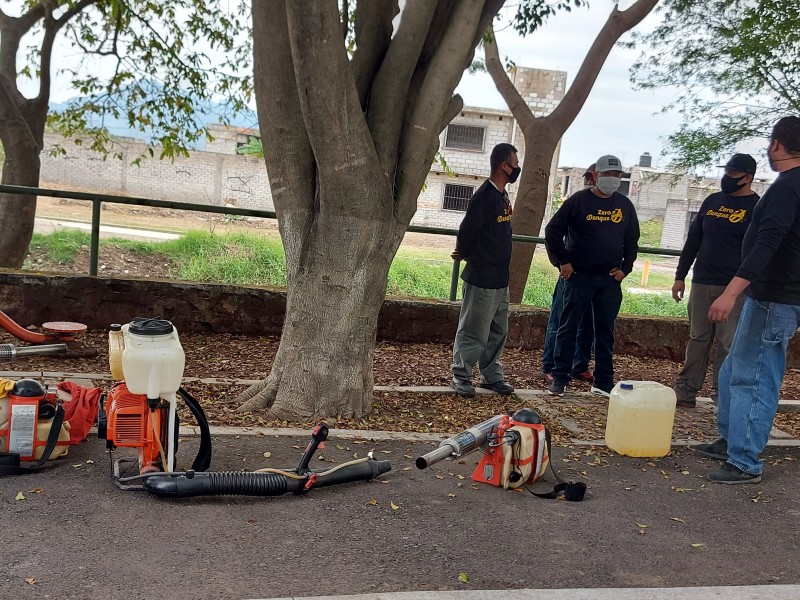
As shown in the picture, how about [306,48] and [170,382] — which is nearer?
[170,382]

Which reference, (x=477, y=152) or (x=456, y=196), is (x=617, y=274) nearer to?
(x=456, y=196)

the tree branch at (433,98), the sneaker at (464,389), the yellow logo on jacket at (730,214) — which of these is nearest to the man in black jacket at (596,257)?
the yellow logo on jacket at (730,214)

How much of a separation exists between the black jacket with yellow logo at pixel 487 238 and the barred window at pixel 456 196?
25.5 meters

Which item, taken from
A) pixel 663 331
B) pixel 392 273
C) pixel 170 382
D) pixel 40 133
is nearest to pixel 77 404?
pixel 170 382

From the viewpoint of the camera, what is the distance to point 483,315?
6.84 m

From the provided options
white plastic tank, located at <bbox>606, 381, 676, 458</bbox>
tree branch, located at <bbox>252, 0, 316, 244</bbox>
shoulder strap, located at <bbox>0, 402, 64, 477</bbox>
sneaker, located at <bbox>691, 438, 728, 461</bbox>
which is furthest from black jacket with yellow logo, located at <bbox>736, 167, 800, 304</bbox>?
shoulder strap, located at <bbox>0, 402, 64, 477</bbox>

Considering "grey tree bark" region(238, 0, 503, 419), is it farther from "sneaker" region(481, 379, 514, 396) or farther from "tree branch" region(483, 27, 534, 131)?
"tree branch" region(483, 27, 534, 131)

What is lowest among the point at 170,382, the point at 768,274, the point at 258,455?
the point at 258,455

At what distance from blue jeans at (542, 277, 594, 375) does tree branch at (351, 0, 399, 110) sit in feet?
9.97

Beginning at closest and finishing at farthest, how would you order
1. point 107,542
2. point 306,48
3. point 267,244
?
1. point 107,542
2. point 306,48
3. point 267,244

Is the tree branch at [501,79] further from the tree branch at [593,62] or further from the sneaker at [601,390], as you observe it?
the sneaker at [601,390]

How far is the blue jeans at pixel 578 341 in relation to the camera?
7718mm

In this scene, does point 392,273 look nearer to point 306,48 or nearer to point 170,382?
point 306,48

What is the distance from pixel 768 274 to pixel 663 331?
4926 millimetres
